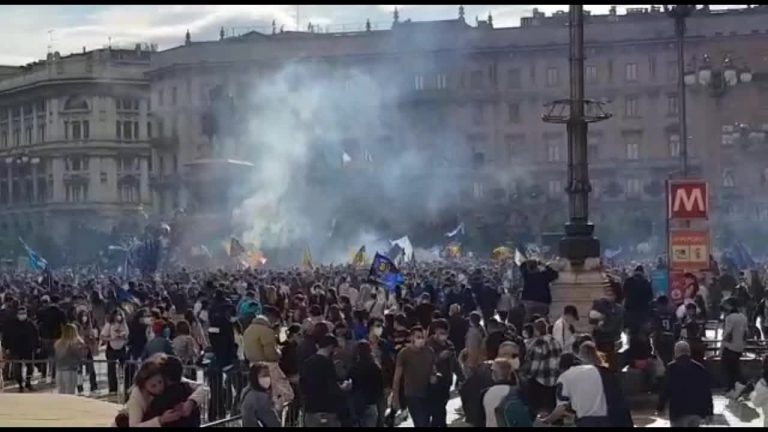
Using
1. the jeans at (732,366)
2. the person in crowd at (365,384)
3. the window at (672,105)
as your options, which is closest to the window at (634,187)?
the window at (672,105)

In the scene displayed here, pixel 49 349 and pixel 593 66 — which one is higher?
pixel 593 66

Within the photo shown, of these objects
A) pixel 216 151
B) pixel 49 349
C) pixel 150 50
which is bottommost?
pixel 49 349

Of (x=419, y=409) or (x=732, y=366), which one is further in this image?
Answer: (x=732, y=366)

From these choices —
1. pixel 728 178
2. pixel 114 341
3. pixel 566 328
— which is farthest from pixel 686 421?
pixel 728 178

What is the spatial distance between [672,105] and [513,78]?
890cm

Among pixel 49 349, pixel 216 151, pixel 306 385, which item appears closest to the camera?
pixel 306 385

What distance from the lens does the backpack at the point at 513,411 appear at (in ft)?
36.1

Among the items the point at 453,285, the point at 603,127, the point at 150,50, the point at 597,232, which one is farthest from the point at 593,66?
the point at 453,285

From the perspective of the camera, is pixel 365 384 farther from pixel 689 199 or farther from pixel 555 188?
pixel 555 188

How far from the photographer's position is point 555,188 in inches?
3248

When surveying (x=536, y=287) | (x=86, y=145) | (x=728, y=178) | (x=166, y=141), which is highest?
(x=86, y=145)

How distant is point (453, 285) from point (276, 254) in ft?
132

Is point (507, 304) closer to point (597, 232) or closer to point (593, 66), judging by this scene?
point (597, 232)

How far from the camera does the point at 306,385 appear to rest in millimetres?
13055
